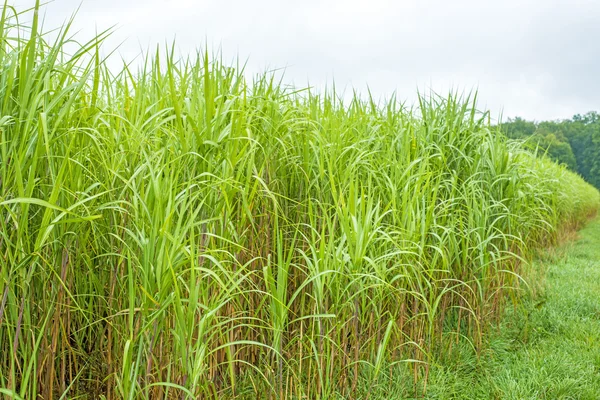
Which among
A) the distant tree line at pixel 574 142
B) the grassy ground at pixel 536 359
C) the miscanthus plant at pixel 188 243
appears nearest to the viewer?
the miscanthus plant at pixel 188 243

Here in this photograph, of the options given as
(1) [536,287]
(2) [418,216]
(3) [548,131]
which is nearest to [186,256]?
(2) [418,216]

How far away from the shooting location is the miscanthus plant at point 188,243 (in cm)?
160

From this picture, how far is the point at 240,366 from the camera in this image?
2.42 metres

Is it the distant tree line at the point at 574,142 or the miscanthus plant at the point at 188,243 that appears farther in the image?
the distant tree line at the point at 574,142

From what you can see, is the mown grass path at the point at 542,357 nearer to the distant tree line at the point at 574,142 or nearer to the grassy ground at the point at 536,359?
the grassy ground at the point at 536,359

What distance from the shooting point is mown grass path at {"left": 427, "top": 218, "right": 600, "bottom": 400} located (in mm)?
2660

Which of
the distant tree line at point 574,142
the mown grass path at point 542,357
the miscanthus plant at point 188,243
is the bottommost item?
the mown grass path at point 542,357

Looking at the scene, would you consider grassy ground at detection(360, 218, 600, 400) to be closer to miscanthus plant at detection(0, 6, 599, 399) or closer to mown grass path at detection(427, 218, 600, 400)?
mown grass path at detection(427, 218, 600, 400)

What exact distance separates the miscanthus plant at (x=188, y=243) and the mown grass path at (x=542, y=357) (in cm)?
17

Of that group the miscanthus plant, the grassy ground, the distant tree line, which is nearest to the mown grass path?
the grassy ground

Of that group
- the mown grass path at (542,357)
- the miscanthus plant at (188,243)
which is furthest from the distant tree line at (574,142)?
the miscanthus plant at (188,243)

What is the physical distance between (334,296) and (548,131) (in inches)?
1996

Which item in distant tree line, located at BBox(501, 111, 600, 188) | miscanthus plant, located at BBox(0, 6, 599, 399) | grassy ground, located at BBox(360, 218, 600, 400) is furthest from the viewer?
distant tree line, located at BBox(501, 111, 600, 188)

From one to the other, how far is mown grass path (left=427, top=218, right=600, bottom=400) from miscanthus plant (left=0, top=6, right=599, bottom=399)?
0.57 ft
